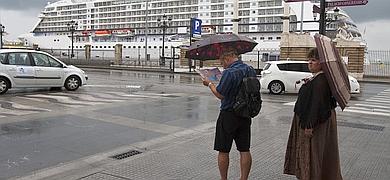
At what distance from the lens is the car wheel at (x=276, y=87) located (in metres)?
16.6

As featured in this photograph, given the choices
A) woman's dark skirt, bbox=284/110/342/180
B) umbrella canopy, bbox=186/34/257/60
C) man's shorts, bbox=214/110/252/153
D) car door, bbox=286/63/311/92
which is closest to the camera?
woman's dark skirt, bbox=284/110/342/180

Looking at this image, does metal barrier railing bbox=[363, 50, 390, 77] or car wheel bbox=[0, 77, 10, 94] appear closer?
car wheel bbox=[0, 77, 10, 94]

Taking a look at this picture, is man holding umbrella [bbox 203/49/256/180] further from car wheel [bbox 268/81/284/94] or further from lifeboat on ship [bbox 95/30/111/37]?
lifeboat on ship [bbox 95/30/111/37]

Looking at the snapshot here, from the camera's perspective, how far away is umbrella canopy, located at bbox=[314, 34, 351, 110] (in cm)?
404

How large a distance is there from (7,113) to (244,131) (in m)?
7.09

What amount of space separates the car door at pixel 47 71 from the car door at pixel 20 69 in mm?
197

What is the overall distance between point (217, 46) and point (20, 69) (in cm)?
1140

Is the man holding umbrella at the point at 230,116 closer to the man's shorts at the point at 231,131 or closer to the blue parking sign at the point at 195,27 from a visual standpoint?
the man's shorts at the point at 231,131

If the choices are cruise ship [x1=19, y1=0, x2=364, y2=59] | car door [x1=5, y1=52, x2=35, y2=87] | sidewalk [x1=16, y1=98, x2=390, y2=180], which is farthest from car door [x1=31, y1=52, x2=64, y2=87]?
cruise ship [x1=19, y1=0, x2=364, y2=59]

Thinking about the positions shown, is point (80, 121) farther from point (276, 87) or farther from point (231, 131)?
point (276, 87)

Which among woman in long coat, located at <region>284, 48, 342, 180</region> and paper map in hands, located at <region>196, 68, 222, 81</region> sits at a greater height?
paper map in hands, located at <region>196, 68, 222, 81</region>

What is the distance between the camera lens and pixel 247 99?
4.32m

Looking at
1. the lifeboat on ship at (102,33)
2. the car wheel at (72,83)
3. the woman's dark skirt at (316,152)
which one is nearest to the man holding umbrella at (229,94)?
the woman's dark skirt at (316,152)

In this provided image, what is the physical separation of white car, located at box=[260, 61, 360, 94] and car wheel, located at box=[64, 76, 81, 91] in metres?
7.27
